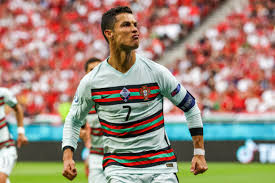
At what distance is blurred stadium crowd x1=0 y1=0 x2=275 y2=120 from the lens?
19969 mm

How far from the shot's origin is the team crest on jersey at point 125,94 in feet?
17.2

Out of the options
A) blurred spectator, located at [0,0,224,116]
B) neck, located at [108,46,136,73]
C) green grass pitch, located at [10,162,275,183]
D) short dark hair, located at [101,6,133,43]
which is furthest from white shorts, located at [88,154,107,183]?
blurred spectator, located at [0,0,224,116]

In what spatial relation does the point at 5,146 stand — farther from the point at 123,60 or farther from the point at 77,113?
the point at 123,60

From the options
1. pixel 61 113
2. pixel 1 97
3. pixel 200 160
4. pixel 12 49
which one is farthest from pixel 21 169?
pixel 200 160

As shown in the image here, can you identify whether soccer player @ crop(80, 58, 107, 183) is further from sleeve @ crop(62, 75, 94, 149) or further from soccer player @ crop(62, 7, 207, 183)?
soccer player @ crop(62, 7, 207, 183)

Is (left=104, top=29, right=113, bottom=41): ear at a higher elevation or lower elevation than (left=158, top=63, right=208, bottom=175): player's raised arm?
higher

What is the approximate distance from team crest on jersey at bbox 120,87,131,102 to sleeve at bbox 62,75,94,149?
34cm

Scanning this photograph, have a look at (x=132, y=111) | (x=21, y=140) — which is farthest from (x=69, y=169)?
(x=21, y=140)

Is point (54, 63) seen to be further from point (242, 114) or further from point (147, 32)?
point (242, 114)

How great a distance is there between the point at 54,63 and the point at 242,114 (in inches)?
403

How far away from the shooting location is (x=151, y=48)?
24.4 m

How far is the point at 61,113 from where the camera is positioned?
21047 mm

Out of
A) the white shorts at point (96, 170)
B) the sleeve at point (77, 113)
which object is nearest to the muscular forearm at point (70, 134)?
the sleeve at point (77, 113)

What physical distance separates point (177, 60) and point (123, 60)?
1823cm
